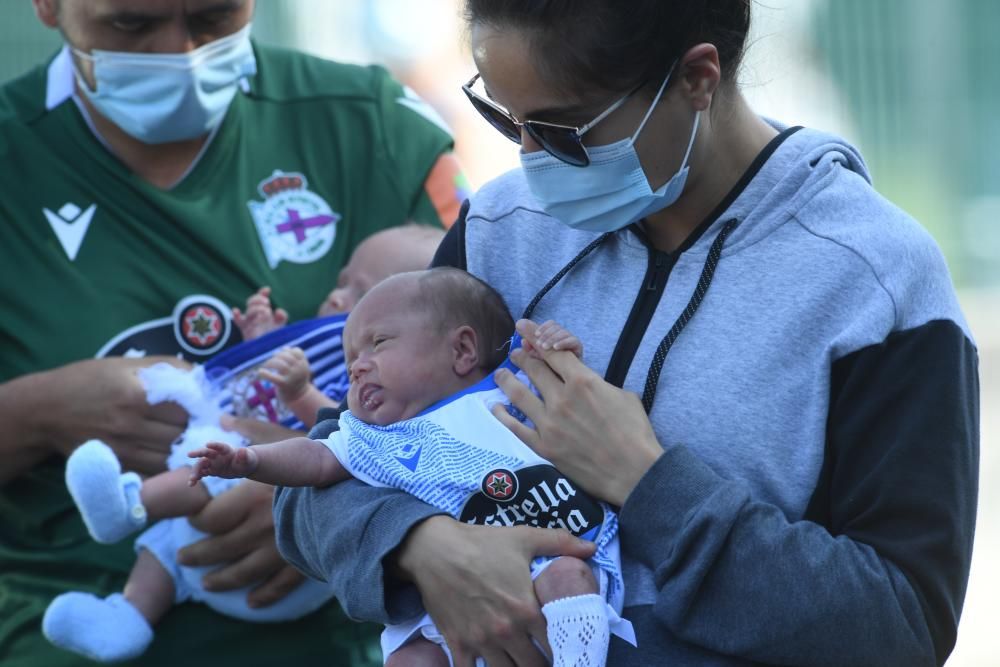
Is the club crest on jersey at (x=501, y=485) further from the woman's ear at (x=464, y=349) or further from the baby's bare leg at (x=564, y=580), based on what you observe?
the woman's ear at (x=464, y=349)

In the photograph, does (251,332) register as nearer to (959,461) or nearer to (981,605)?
(959,461)

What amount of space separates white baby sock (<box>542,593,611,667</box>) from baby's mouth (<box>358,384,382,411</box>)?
19.0 inches

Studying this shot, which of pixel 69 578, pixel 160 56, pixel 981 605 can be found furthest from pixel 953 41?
pixel 69 578

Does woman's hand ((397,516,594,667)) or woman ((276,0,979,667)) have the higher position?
woman ((276,0,979,667))

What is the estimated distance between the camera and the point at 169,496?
267 cm

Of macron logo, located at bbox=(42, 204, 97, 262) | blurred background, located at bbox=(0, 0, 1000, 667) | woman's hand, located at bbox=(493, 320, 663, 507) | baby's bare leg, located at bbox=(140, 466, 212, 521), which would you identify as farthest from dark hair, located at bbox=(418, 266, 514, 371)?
blurred background, located at bbox=(0, 0, 1000, 667)

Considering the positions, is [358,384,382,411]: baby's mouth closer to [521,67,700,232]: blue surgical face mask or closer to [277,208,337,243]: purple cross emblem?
[521,67,700,232]: blue surgical face mask

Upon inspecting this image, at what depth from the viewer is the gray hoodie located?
68.8 inches

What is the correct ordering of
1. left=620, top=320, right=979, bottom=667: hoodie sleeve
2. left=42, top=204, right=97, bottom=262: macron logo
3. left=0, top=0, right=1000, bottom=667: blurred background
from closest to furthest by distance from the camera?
left=620, top=320, right=979, bottom=667: hoodie sleeve → left=42, top=204, right=97, bottom=262: macron logo → left=0, top=0, right=1000, bottom=667: blurred background

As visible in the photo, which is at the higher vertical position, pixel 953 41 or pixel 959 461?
pixel 959 461

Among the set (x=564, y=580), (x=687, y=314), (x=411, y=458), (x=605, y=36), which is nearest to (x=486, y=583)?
(x=564, y=580)

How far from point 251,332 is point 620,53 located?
51.0 inches

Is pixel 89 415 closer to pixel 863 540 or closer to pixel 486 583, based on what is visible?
pixel 486 583

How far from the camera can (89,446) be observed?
2623 millimetres
